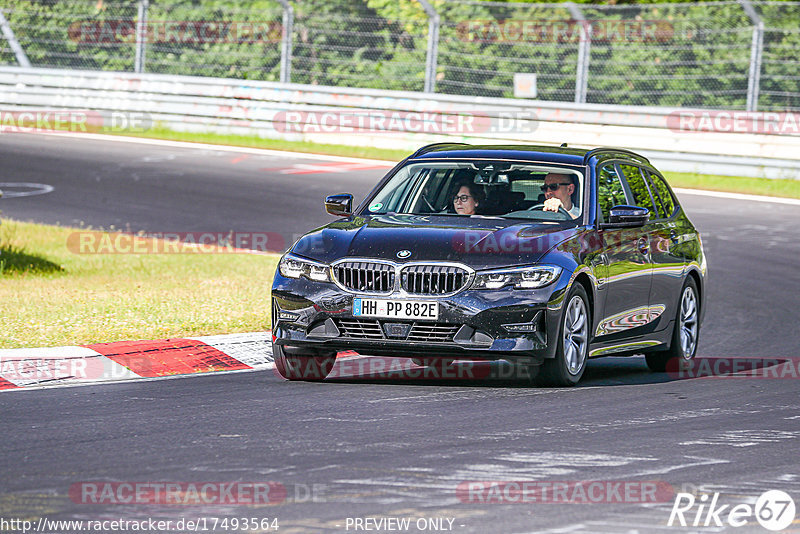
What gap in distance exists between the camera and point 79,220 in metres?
20.2

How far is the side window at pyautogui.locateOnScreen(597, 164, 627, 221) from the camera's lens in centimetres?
1095

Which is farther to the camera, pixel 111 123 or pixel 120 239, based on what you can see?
pixel 111 123

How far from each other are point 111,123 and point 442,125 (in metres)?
7.71

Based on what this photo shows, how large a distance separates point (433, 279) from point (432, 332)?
13.3 inches

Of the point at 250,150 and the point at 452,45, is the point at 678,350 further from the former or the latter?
the point at 250,150

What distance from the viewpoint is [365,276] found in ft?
31.7

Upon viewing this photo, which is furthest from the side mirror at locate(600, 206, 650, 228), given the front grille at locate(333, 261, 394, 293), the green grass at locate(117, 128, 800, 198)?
the green grass at locate(117, 128, 800, 198)

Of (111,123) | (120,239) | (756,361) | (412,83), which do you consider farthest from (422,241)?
(111,123)

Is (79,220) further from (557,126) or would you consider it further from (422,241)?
(422,241)

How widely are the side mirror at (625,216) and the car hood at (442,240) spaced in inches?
15.4

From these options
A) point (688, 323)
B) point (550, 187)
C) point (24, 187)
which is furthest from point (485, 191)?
point (24, 187)

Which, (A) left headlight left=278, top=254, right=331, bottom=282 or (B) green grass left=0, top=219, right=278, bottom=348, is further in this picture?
(B) green grass left=0, top=219, right=278, bottom=348

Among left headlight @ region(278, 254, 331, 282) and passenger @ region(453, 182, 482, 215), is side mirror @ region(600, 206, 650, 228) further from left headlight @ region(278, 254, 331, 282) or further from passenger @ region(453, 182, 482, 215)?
left headlight @ region(278, 254, 331, 282)

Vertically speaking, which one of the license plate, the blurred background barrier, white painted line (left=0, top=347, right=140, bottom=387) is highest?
the blurred background barrier
